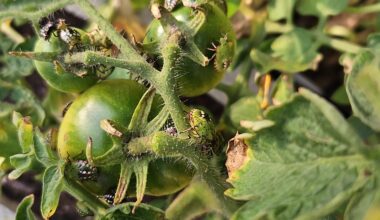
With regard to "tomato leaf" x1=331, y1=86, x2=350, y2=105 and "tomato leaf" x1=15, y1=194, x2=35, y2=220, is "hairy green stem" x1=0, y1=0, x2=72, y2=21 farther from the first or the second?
"tomato leaf" x1=331, y1=86, x2=350, y2=105

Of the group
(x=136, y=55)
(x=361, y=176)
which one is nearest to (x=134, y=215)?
(x=136, y=55)

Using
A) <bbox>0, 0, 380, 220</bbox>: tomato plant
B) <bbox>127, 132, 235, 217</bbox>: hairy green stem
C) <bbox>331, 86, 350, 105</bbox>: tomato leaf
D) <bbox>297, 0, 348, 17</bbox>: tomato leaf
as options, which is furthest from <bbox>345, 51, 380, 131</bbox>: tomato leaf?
<bbox>331, 86, 350, 105</bbox>: tomato leaf

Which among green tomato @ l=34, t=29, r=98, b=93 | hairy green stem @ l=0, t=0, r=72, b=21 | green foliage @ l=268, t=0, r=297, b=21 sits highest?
hairy green stem @ l=0, t=0, r=72, b=21

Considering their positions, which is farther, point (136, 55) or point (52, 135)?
point (52, 135)

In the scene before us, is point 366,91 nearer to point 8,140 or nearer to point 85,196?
point 85,196

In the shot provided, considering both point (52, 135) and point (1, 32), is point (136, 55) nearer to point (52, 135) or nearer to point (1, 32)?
point (52, 135)

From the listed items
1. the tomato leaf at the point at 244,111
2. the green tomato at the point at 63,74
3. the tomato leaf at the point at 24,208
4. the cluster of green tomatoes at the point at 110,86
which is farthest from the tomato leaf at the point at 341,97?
the tomato leaf at the point at 24,208

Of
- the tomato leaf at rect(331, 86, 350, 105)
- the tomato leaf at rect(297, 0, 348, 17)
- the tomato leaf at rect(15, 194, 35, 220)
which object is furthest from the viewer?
the tomato leaf at rect(331, 86, 350, 105)
